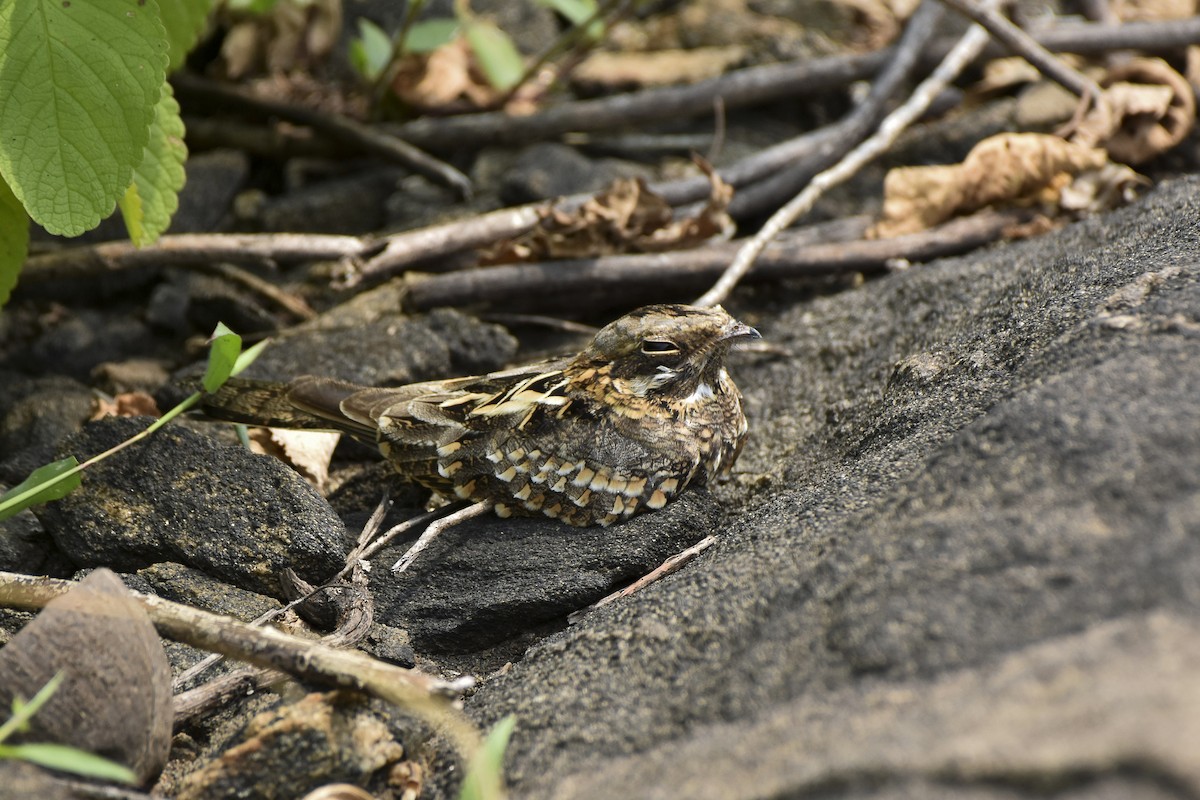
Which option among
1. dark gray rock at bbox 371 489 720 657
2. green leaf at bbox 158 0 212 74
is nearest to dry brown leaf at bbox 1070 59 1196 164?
dark gray rock at bbox 371 489 720 657

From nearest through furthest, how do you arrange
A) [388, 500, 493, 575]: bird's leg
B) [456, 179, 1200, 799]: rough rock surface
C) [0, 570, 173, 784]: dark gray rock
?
[456, 179, 1200, 799]: rough rock surface, [0, 570, 173, 784]: dark gray rock, [388, 500, 493, 575]: bird's leg

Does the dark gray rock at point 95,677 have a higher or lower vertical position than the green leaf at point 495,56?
lower

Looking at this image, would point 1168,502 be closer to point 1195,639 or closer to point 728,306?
point 1195,639

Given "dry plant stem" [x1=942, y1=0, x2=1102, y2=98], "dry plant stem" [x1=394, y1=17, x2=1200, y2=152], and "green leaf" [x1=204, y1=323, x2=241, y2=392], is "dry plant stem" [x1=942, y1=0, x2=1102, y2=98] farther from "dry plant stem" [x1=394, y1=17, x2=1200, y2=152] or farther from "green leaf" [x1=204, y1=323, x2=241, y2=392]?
"green leaf" [x1=204, y1=323, x2=241, y2=392]

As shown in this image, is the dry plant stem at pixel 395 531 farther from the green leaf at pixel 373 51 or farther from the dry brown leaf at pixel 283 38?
the dry brown leaf at pixel 283 38

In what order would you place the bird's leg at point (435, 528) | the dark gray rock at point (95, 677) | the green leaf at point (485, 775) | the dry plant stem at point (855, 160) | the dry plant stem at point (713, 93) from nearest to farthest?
1. the green leaf at point (485, 775)
2. the dark gray rock at point (95, 677)
3. the bird's leg at point (435, 528)
4. the dry plant stem at point (855, 160)
5. the dry plant stem at point (713, 93)

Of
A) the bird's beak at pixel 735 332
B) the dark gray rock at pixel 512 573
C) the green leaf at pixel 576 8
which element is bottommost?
the dark gray rock at pixel 512 573

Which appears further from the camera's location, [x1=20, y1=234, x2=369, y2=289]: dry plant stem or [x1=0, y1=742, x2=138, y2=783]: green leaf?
[x1=20, y1=234, x2=369, y2=289]: dry plant stem

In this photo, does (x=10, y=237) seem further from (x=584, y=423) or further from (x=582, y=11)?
(x=582, y=11)

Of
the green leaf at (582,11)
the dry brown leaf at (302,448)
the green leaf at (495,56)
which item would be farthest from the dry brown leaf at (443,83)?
the dry brown leaf at (302,448)
